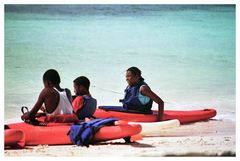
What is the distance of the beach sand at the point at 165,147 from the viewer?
6.29 meters

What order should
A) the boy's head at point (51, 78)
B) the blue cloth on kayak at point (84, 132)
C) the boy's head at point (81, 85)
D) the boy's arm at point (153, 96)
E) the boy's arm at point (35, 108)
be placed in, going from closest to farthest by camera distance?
the blue cloth on kayak at point (84, 132) < the boy's arm at point (35, 108) < the boy's head at point (51, 78) < the boy's head at point (81, 85) < the boy's arm at point (153, 96)

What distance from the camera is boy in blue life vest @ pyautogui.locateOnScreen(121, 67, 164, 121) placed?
707 cm

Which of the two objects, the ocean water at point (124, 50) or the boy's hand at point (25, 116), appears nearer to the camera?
the boy's hand at point (25, 116)

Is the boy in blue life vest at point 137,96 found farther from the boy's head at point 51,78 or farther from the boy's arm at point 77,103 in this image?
the boy's head at point 51,78

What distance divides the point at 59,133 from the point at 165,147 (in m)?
1.03

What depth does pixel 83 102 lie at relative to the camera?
6707mm

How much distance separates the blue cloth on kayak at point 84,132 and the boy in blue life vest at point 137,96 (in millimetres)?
782

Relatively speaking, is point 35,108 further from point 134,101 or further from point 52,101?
point 134,101

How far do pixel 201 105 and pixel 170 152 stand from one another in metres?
1.15

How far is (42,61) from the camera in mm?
7168

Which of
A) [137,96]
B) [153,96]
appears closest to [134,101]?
[137,96]

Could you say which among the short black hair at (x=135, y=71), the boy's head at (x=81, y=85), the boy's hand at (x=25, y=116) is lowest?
the boy's hand at (x=25, y=116)

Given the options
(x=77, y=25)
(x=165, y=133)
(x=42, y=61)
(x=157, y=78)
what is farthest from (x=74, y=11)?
(x=165, y=133)

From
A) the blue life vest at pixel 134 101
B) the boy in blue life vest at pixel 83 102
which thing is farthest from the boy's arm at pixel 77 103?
the blue life vest at pixel 134 101
